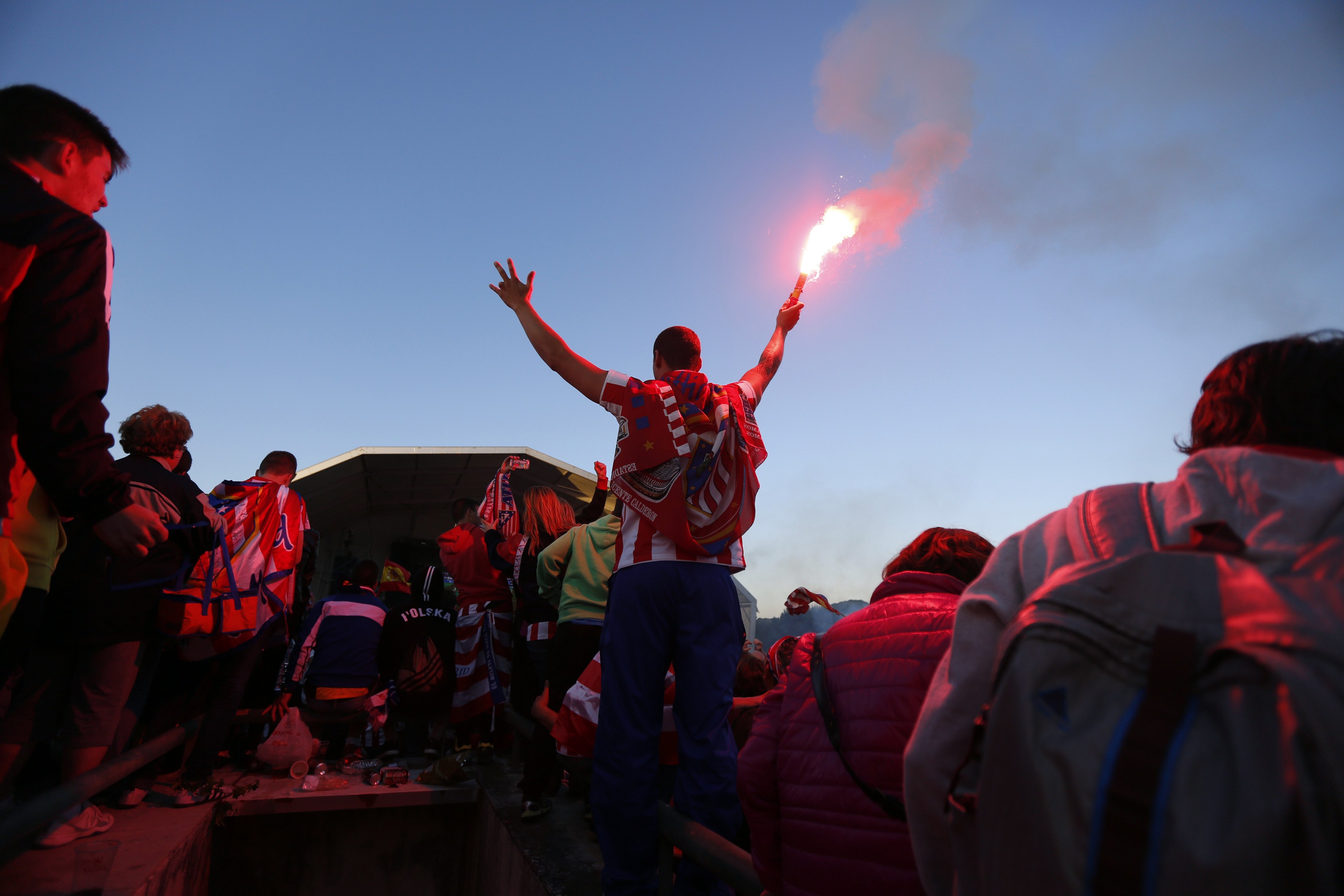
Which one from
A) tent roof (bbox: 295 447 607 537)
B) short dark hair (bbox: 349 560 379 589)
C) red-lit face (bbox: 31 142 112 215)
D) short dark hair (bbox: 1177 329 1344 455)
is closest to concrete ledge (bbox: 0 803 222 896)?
short dark hair (bbox: 349 560 379 589)

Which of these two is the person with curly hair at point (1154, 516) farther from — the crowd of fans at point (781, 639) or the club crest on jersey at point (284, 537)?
the club crest on jersey at point (284, 537)

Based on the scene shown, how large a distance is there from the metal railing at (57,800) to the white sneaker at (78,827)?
11.3 inches

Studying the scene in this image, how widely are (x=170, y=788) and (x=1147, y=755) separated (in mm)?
5753

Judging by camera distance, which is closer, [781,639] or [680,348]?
[680,348]

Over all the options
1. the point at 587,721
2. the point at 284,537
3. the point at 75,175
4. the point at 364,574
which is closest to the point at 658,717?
the point at 587,721

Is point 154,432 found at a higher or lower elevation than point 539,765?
higher

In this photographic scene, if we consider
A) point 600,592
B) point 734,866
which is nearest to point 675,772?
point 600,592

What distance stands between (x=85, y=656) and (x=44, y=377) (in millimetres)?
2326

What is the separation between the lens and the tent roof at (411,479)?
12.1m

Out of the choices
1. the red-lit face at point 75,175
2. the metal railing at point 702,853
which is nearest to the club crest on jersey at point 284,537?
the red-lit face at point 75,175

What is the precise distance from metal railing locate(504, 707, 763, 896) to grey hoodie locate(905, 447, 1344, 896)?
3.37ft

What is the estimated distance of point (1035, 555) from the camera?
1055 mm

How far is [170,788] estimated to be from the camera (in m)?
4.55

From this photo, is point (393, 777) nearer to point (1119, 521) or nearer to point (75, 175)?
point (75, 175)
